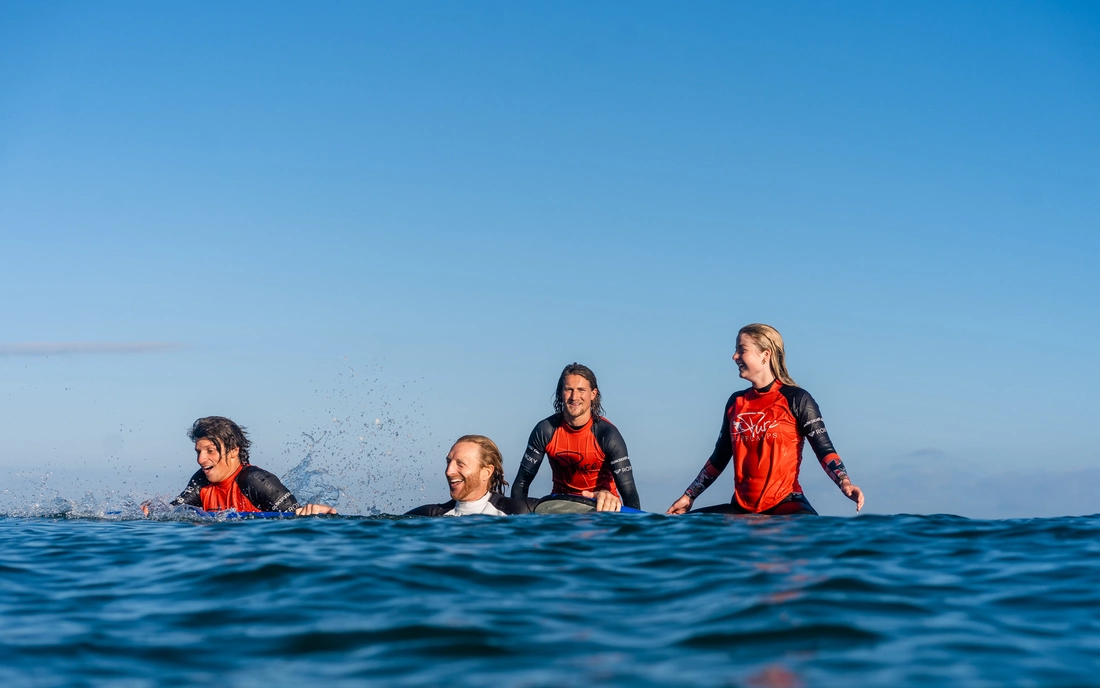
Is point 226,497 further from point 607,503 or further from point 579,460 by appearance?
point 607,503

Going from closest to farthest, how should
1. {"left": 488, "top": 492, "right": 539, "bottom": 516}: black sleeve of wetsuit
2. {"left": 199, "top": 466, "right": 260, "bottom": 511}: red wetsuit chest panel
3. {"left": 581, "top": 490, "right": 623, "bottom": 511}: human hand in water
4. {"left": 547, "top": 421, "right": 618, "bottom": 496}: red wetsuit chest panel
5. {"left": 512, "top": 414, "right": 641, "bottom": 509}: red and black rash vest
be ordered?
{"left": 488, "top": 492, "right": 539, "bottom": 516}: black sleeve of wetsuit
{"left": 581, "top": 490, "right": 623, "bottom": 511}: human hand in water
{"left": 199, "top": 466, "right": 260, "bottom": 511}: red wetsuit chest panel
{"left": 512, "top": 414, "right": 641, "bottom": 509}: red and black rash vest
{"left": 547, "top": 421, "right": 618, "bottom": 496}: red wetsuit chest panel

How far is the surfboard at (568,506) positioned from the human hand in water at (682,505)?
1.25ft

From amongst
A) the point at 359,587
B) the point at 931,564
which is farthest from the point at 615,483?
the point at 359,587

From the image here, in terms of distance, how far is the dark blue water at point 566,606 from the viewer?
13.9 feet

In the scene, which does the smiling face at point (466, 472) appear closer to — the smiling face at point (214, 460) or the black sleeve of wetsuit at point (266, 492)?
the black sleeve of wetsuit at point (266, 492)

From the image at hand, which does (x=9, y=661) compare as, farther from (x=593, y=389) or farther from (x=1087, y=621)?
(x=593, y=389)

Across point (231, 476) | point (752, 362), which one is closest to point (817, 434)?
point (752, 362)

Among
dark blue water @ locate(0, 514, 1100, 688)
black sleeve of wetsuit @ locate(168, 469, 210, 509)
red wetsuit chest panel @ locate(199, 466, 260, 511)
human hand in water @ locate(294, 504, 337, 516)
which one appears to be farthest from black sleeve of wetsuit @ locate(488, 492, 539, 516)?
black sleeve of wetsuit @ locate(168, 469, 210, 509)

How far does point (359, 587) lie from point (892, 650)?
128 inches

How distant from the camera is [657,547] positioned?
736 cm

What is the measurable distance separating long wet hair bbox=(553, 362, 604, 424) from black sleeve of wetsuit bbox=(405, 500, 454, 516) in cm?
221

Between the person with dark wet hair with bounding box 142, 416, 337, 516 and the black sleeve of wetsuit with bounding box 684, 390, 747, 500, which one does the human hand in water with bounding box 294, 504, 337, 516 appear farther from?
the black sleeve of wetsuit with bounding box 684, 390, 747, 500

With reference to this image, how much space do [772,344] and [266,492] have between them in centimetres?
608

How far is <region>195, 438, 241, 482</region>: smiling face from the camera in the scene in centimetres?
1093
